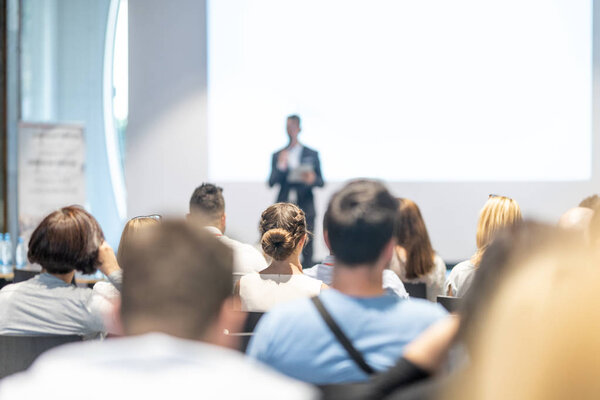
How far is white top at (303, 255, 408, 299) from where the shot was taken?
253cm

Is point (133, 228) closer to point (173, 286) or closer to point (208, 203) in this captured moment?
point (208, 203)

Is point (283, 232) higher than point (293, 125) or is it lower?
lower

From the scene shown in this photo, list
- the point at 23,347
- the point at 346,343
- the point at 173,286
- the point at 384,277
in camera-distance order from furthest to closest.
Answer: the point at 384,277 → the point at 23,347 → the point at 346,343 → the point at 173,286

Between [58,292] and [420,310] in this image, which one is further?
[58,292]

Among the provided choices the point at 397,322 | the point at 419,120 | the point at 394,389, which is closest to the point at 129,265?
the point at 394,389

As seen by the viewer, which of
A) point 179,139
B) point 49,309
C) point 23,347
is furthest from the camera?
point 179,139

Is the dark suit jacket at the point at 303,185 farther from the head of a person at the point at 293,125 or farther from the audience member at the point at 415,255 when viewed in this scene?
the audience member at the point at 415,255

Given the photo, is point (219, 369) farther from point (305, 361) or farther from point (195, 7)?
point (195, 7)

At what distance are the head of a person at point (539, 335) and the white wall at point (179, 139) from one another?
5.61 meters

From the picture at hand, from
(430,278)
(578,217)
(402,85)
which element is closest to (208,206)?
(430,278)

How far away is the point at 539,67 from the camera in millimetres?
→ 6793

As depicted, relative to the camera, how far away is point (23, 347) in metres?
1.90

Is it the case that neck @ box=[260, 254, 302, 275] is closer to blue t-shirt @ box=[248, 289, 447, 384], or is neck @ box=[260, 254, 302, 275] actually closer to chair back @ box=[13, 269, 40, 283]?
blue t-shirt @ box=[248, 289, 447, 384]

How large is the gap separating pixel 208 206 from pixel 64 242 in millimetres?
1388
